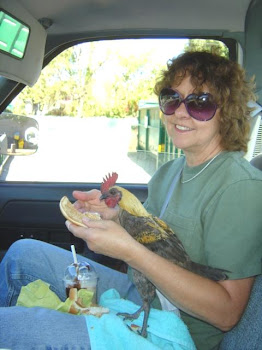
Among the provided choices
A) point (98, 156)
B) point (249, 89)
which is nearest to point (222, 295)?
point (249, 89)

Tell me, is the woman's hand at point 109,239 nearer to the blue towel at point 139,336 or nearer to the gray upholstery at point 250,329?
the blue towel at point 139,336

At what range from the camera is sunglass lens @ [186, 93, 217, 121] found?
2.00 m

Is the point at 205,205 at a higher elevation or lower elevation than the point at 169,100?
lower

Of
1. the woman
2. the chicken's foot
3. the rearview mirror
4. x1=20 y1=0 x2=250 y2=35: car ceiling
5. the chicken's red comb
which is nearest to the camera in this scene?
the woman

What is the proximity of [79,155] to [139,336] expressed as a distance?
2.53 m

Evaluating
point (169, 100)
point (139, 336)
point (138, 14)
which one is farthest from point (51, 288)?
point (138, 14)

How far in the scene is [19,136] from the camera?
3361mm

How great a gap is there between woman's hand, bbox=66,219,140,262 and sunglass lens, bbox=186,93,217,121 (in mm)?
687

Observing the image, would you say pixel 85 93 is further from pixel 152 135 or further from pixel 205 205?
pixel 205 205

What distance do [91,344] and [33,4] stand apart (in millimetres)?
1941

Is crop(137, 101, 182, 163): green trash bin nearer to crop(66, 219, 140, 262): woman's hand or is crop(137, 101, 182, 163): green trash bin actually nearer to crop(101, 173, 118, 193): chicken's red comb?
crop(101, 173, 118, 193): chicken's red comb

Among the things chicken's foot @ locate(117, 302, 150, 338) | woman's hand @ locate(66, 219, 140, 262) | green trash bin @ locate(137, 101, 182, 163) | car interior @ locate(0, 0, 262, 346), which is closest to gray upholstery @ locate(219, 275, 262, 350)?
chicken's foot @ locate(117, 302, 150, 338)

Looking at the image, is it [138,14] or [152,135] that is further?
[152,135]

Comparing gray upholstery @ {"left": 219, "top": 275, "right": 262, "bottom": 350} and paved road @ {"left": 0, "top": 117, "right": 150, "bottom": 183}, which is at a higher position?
paved road @ {"left": 0, "top": 117, "right": 150, "bottom": 183}
